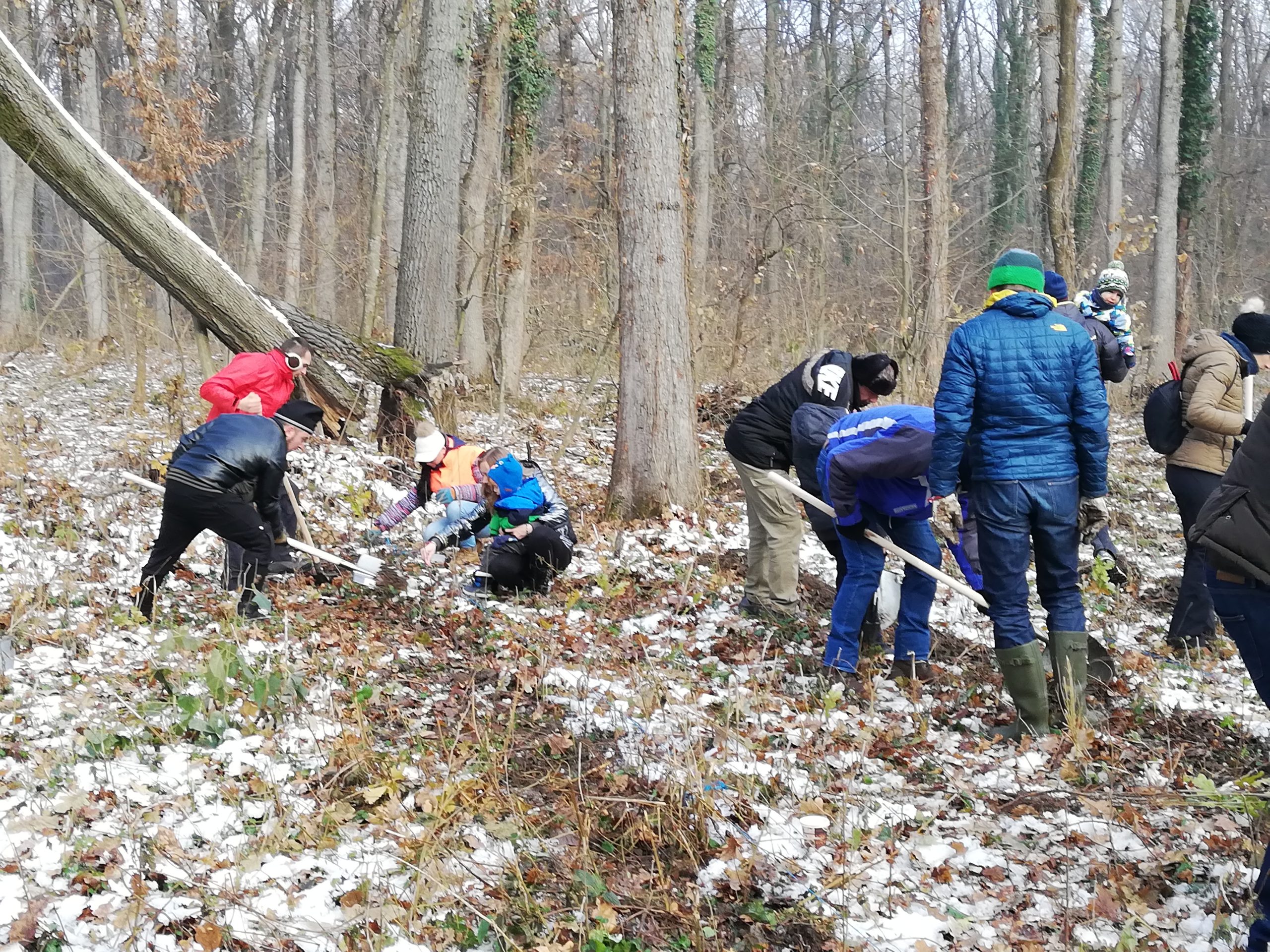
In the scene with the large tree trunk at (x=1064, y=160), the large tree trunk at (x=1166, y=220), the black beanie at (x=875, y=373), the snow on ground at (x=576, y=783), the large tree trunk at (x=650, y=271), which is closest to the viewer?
the snow on ground at (x=576, y=783)

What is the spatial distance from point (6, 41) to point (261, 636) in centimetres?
582

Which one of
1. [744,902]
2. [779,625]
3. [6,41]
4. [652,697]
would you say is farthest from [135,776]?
[6,41]

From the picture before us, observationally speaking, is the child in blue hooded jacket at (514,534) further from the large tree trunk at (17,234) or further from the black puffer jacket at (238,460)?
the large tree trunk at (17,234)

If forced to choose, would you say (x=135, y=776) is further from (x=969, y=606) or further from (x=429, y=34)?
(x=429, y=34)

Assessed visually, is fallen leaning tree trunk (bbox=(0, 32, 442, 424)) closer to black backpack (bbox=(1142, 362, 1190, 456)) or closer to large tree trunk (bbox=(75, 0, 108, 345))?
black backpack (bbox=(1142, 362, 1190, 456))

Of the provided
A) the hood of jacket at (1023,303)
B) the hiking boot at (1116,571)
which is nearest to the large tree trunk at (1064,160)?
the hiking boot at (1116,571)

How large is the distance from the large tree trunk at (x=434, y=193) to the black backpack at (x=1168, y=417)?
7.67 metres

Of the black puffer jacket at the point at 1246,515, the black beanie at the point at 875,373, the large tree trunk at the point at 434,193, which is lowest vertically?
the black puffer jacket at the point at 1246,515

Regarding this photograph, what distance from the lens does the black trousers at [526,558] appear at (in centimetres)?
715

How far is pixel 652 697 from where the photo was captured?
491cm

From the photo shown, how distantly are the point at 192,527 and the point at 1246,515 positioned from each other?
5.51m

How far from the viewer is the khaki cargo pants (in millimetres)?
6535

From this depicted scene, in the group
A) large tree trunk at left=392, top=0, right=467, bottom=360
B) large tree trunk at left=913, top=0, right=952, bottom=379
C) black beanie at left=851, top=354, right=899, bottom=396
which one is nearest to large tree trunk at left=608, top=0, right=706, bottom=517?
black beanie at left=851, top=354, right=899, bottom=396

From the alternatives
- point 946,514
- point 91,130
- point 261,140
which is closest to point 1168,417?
point 946,514
